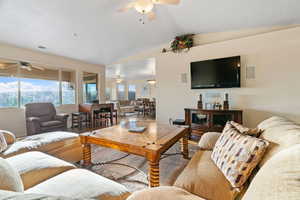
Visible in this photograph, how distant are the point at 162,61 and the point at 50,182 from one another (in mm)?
4212

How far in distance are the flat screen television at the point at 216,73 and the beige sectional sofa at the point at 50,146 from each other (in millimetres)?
3209

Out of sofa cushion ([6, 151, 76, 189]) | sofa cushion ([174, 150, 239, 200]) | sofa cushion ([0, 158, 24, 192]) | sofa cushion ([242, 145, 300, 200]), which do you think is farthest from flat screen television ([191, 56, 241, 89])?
sofa cushion ([0, 158, 24, 192])

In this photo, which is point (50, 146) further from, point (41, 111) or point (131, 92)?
point (131, 92)

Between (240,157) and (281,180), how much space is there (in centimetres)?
55

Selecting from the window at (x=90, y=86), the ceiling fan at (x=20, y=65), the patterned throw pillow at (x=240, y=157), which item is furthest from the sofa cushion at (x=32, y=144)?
the window at (x=90, y=86)

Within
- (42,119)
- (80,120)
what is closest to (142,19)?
(42,119)

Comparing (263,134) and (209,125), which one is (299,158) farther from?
(209,125)

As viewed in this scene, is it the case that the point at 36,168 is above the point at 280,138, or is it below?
below

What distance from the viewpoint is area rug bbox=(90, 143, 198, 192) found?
5.95 feet

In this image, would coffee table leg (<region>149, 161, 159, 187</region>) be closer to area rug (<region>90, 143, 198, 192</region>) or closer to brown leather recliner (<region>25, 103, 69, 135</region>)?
area rug (<region>90, 143, 198, 192</region>)

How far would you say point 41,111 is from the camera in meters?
3.88

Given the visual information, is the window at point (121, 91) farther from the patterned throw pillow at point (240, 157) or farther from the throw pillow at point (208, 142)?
the patterned throw pillow at point (240, 157)

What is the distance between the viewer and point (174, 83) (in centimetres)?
452

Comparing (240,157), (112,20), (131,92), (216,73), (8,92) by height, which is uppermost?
(112,20)
